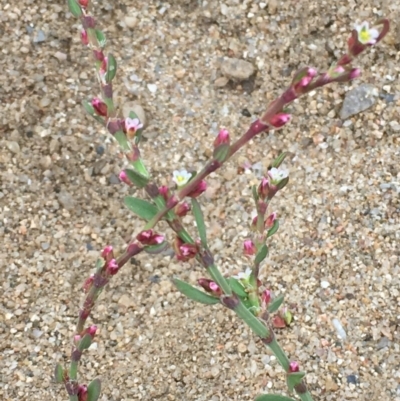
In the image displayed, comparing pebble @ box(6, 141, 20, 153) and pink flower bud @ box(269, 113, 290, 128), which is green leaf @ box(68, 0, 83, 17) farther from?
pebble @ box(6, 141, 20, 153)

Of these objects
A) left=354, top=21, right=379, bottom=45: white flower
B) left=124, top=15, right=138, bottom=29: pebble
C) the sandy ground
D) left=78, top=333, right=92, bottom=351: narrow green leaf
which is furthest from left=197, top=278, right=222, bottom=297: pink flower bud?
left=124, top=15, right=138, bottom=29: pebble

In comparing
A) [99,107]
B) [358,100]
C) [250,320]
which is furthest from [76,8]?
[358,100]

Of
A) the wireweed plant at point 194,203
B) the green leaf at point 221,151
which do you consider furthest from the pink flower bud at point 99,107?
the green leaf at point 221,151

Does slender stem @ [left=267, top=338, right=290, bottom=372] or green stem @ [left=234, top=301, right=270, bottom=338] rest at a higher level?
green stem @ [left=234, top=301, right=270, bottom=338]

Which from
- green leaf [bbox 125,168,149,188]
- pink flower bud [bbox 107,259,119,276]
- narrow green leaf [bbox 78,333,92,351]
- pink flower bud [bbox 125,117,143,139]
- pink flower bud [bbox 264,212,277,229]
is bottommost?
narrow green leaf [bbox 78,333,92,351]

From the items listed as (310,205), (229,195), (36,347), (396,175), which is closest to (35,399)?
(36,347)

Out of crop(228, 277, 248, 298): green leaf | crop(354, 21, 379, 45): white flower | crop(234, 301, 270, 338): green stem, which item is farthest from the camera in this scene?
crop(228, 277, 248, 298): green leaf

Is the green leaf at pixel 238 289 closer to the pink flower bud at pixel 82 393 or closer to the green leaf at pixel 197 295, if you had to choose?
the green leaf at pixel 197 295
